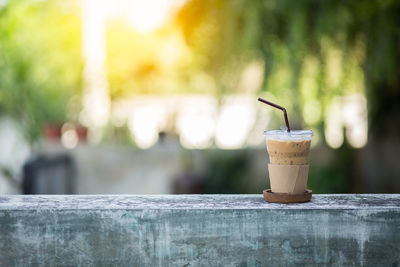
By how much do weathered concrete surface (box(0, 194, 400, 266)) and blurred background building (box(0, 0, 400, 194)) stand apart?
2.99 meters

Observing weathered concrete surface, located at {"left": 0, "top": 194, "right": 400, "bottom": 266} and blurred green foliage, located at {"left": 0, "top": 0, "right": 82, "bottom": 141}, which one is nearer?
weathered concrete surface, located at {"left": 0, "top": 194, "right": 400, "bottom": 266}

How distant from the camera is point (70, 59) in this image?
33.2 ft

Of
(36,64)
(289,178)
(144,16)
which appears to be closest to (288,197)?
(289,178)

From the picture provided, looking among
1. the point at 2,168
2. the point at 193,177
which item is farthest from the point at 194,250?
the point at 2,168

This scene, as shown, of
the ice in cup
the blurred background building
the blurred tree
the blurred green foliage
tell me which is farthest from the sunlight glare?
the ice in cup

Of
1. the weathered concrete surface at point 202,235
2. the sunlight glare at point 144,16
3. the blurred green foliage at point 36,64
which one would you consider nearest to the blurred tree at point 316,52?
the sunlight glare at point 144,16

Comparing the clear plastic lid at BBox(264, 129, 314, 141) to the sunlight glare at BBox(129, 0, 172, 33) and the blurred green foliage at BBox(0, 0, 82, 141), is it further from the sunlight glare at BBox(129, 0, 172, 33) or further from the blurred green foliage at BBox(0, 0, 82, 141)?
the sunlight glare at BBox(129, 0, 172, 33)

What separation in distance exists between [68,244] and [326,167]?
5.68 meters

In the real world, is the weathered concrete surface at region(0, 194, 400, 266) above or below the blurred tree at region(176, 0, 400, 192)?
below

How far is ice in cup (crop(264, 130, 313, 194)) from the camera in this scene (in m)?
1.85

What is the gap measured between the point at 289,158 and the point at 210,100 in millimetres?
6785

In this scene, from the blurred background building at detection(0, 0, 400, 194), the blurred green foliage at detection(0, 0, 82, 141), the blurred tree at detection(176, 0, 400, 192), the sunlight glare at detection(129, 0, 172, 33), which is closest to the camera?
→ the blurred tree at detection(176, 0, 400, 192)

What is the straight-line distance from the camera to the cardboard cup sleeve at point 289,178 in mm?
1869

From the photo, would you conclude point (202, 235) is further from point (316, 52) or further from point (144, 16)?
point (144, 16)
